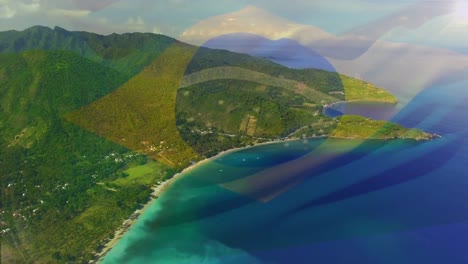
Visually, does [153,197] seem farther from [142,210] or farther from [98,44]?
[98,44]

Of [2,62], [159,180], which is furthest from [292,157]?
[2,62]

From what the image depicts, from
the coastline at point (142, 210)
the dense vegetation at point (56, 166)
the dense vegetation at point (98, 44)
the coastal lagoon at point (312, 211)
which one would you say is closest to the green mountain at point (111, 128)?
the dense vegetation at point (56, 166)

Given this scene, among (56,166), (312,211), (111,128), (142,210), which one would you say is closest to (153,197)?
(142,210)

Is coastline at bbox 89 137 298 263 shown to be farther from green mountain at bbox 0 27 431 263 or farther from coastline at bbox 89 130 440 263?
green mountain at bbox 0 27 431 263

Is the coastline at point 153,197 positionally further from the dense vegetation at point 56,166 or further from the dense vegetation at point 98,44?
the dense vegetation at point 98,44

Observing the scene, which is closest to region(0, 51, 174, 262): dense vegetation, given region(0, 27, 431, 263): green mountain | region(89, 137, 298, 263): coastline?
region(0, 27, 431, 263): green mountain

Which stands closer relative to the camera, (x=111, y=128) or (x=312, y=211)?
(x=312, y=211)
